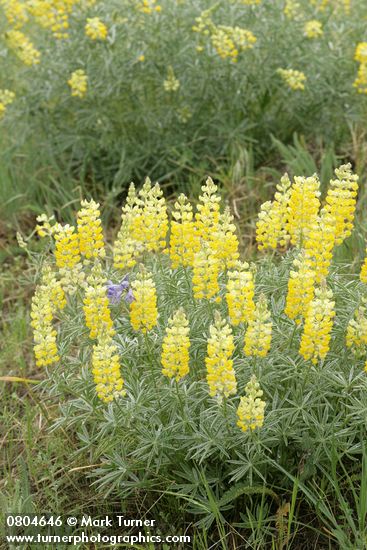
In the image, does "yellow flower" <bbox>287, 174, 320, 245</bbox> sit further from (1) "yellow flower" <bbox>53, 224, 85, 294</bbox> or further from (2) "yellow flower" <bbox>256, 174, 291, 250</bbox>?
(1) "yellow flower" <bbox>53, 224, 85, 294</bbox>

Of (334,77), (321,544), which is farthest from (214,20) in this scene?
(321,544)

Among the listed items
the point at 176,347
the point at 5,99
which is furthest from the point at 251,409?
the point at 5,99

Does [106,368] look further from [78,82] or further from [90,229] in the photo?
[78,82]

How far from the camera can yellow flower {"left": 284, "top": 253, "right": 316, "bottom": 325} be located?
8.75 ft

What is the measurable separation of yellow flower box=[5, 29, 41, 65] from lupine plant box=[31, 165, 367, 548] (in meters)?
2.81

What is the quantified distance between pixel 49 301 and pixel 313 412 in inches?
42.7

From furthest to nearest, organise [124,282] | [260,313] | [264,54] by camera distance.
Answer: [264,54], [124,282], [260,313]

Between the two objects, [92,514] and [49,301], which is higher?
[49,301]

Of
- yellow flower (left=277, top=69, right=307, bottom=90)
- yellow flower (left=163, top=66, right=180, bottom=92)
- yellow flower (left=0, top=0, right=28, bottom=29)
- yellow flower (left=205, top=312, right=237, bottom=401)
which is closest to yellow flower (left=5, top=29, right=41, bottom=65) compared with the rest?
yellow flower (left=0, top=0, right=28, bottom=29)

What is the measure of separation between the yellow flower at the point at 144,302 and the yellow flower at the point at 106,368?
5.6 inches

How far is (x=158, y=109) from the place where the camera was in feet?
18.0

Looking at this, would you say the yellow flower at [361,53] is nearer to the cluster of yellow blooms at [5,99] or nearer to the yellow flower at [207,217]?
the cluster of yellow blooms at [5,99]

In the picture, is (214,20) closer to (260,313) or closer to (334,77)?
(334,77)

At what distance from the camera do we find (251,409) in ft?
8.40
